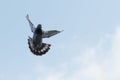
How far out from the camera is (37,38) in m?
56.2

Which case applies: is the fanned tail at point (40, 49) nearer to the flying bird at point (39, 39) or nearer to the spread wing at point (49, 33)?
the flying bird at point (39, 39)

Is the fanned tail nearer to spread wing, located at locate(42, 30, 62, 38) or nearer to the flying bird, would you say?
the flying bird

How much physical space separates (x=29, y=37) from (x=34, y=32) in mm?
1574

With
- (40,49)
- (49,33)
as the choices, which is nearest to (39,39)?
(40,49)

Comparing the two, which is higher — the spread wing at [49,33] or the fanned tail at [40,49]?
the spread wing at [49,33]

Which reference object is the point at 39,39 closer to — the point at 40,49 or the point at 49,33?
the point at 40,49

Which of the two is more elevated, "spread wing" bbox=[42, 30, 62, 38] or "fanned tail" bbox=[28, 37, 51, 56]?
"spread wing" bbox=[42, 30, 62, 38]

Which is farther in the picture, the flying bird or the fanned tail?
the flying bird

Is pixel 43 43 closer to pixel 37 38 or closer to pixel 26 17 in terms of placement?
pixel 37 38

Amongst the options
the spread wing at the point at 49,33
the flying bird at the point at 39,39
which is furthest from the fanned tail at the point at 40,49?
the spread wing at the point at 49,33

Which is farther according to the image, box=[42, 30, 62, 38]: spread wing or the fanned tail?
box=[42, 30, 62, 38]: spread wing

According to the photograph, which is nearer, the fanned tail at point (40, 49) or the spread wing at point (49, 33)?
the fanned tail at point (40, 49)

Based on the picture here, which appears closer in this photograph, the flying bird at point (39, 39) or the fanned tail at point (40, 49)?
the fanned tail at point (40, 49)


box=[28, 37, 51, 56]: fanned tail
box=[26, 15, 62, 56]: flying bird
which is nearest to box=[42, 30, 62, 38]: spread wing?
box=[26, 15, 62, 56]: flying bird
